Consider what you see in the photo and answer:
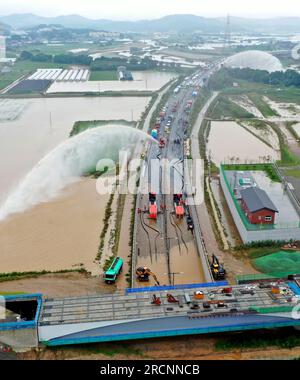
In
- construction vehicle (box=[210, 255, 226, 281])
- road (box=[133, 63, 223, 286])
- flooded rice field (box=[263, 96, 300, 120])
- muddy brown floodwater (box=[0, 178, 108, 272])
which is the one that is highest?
construction vehicle (box=[210, 255, 226, 281])

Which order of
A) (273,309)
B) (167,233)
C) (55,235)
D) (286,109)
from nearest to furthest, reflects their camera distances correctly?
(273,309) < (167,233) < (55,235) < (286,109)

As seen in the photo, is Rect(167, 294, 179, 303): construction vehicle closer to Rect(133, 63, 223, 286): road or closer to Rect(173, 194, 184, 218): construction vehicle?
Rect(133, 63, 223, 286): road

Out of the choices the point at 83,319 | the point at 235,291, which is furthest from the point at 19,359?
the point at 235,291

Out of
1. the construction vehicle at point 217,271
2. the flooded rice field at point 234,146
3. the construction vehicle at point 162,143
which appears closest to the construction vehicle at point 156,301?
the construction vehicle at point 217,271

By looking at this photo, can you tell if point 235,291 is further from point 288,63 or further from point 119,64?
point 288,63

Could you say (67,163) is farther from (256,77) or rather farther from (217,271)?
(256,77)

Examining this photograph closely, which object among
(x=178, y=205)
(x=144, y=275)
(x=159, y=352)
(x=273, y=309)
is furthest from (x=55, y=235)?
(x=273, y=309)

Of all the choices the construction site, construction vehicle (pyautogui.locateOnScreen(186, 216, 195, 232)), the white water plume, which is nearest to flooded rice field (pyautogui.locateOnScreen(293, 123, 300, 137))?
the white water plume

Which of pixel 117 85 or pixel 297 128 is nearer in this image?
pixel 297 128
